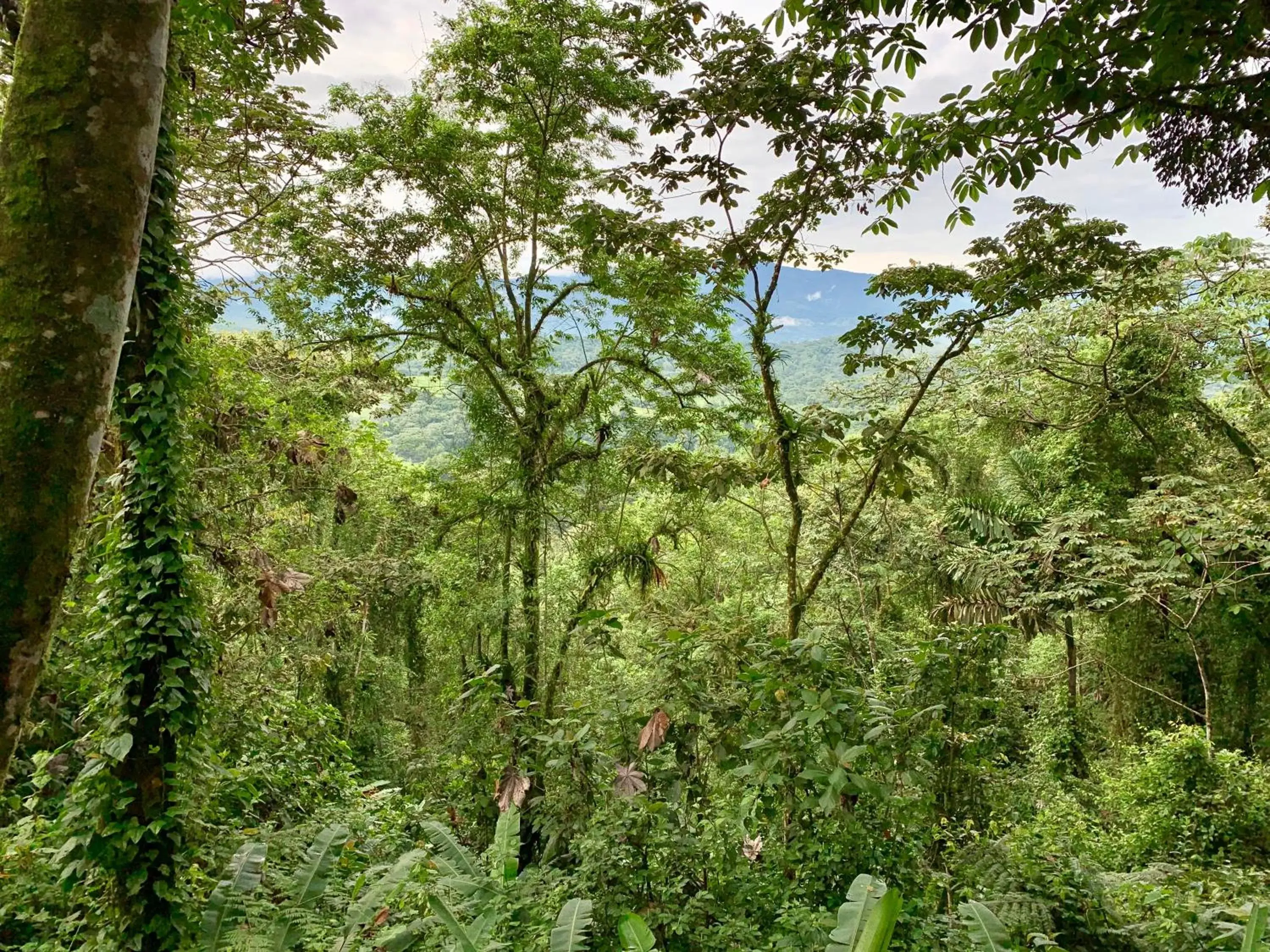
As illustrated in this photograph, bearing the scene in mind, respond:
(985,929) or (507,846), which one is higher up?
(985,929)

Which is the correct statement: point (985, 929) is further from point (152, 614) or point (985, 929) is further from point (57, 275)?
point (152, 614)

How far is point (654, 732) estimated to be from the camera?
270 centimetres

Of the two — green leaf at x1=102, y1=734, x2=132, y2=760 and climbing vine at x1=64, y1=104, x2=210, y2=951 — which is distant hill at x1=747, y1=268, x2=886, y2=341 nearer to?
climbing vine at x1=64, y1=104, x2=210, y2=951

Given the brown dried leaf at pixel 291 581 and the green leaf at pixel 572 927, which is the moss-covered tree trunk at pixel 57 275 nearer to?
the green leaf at pixel 572 927

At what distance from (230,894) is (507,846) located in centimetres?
118

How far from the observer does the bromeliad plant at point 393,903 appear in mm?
2248

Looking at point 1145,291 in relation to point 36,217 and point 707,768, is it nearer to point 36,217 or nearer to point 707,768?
point 707,768

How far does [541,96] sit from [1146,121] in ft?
17.5

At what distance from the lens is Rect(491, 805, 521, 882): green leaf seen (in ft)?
9.57

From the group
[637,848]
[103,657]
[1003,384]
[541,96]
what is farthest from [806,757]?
[1003,384]

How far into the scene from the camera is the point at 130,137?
137 centimetres

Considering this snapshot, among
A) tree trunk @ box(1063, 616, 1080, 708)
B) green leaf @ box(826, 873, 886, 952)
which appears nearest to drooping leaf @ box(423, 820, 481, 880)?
green leaf @ box(826, 873, 886, 952)

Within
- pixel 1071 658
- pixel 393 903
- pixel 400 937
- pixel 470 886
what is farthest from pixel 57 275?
pixel 1071 658

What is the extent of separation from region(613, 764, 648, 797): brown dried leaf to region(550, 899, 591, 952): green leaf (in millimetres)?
469
